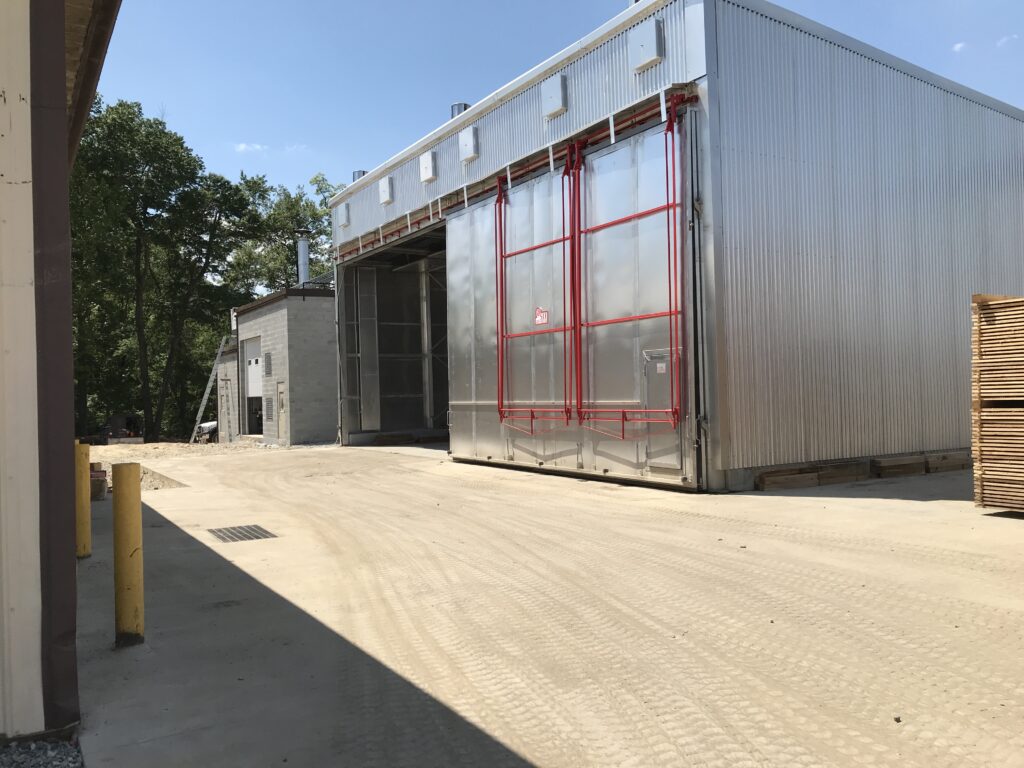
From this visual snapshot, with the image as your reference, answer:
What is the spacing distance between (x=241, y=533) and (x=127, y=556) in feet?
16.7

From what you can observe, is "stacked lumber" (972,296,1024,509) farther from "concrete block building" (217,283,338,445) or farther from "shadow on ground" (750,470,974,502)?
"concrete block building" (217,283,338,445)

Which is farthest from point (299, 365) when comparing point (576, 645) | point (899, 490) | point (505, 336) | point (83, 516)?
point (576, 645)

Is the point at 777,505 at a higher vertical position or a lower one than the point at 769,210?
lower

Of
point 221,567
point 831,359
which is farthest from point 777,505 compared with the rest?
point 221,567

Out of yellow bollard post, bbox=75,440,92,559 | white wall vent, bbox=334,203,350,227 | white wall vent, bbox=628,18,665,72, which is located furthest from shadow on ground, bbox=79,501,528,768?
white wall vent, bbox=334,203,350,227

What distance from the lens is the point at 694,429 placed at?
42.3 feet

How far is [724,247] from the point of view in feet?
42.2

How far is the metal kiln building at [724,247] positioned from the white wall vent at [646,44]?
0.04 m

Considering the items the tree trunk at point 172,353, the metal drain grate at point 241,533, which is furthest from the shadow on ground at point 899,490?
the tree trunk at point 172,353

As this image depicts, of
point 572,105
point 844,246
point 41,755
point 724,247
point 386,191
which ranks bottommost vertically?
point 41,755

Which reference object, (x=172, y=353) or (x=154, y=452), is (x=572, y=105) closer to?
(x=154, y=452)

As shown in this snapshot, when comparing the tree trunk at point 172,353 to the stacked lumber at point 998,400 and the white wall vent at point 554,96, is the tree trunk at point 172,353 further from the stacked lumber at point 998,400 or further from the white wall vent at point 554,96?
the stacked lumber at point 998,400

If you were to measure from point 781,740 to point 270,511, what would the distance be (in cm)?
1002

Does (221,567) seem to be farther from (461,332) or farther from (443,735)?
(461,332)
